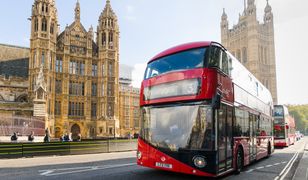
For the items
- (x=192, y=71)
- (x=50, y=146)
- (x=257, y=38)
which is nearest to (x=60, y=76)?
(x=50, y=146)

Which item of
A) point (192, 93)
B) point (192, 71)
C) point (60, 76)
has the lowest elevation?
point (192, 93)

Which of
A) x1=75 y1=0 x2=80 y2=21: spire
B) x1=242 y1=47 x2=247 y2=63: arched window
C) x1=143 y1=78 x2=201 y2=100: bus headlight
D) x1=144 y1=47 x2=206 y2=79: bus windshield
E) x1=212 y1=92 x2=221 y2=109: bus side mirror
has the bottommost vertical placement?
x1=212 y1=92 x2=221 y2=109: bus side mirror

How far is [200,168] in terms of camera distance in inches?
297

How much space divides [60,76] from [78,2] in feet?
47.3

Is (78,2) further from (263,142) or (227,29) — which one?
(227,29)

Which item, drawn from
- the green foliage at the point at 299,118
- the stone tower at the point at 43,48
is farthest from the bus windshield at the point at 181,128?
the green foliage at the point at 299,118

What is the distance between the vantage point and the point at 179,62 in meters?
8.61

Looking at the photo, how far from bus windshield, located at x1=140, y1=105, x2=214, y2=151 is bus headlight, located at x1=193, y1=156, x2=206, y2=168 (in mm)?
270

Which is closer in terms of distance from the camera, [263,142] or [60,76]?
[263,142]

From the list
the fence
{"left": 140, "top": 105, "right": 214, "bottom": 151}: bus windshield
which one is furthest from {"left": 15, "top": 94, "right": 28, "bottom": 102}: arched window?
{"left": 140, "top": 105, "right": 214, "bottom": 151}: bus windshield

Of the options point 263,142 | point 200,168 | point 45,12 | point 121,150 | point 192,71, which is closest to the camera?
point 200,168

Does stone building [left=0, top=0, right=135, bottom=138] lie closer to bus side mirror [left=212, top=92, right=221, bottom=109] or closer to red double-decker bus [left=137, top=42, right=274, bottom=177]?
red double-decker bus [left=137, top=42, right=274, bottom=177]

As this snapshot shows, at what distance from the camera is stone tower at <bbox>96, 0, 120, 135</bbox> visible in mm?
45844

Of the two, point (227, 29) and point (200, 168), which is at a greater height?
point (227, 29)
